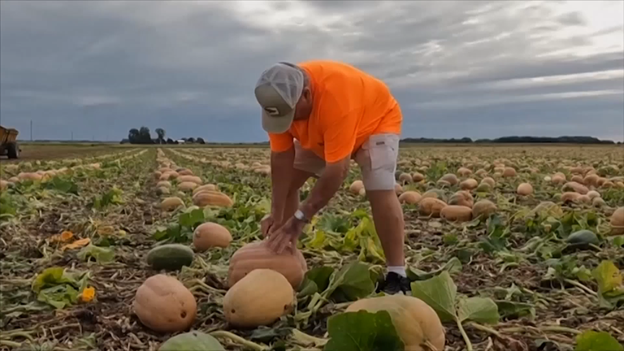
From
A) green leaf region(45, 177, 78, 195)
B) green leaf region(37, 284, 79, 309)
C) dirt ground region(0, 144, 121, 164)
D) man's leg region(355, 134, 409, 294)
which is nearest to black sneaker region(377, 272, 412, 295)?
man's leg region(355, 134, 409, 294)

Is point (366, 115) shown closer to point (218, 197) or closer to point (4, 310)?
point (4, 310)

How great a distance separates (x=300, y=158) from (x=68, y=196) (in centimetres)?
553

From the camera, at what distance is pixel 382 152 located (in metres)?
3.93

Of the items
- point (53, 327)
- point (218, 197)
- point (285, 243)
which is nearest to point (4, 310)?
point (53, 327)

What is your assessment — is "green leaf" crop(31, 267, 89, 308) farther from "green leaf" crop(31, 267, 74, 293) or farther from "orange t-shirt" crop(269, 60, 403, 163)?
"orange t-shirt" crop(269, 60, 403, 163)

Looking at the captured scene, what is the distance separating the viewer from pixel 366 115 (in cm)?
393

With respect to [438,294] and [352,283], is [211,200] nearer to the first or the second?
[352,283]

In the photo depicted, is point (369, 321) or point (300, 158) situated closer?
point (369, 321)

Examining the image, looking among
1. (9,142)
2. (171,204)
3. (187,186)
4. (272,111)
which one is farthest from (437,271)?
(9,142)

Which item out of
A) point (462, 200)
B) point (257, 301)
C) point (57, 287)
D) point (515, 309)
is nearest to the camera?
point (257, 301)

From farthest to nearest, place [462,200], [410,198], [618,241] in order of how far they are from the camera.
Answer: [410,198] → [462,200] → [618,241]

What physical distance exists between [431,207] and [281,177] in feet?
10.1

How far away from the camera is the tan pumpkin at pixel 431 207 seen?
6.93 metres

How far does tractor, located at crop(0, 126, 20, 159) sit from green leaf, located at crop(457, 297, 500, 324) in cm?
2453
